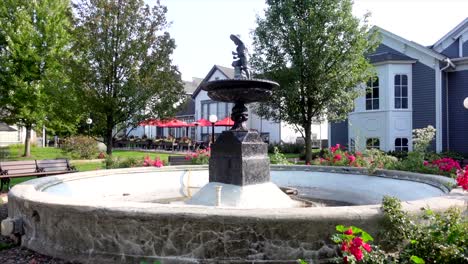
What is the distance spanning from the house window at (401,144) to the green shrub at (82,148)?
18.0 m

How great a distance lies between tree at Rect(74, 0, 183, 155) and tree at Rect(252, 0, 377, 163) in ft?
14.9

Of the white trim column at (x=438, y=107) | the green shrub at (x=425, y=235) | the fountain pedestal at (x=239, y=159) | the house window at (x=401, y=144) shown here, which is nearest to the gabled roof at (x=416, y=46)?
the white trim column at (x=438, y=107)

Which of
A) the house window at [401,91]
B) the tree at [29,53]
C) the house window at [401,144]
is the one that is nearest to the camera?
the tree at [29,53]

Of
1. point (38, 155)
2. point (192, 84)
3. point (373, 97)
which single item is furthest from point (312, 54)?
point (192, 84)

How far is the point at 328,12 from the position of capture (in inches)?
597

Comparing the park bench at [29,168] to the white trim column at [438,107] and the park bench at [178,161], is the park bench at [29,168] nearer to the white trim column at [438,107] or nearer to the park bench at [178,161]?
the park bench at [178,161]

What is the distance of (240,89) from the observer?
6.34 metres

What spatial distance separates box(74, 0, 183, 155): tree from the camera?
12844 mm

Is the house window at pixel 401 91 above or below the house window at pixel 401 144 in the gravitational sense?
above

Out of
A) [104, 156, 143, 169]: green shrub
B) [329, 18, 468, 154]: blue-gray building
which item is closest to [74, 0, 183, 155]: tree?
[104, 156, 143, 169]: green shrub

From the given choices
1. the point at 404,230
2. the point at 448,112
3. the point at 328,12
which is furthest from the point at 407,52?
the point at 404,230

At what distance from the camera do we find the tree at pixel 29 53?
2147 centimetres

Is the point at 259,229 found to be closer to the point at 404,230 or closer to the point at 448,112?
the point at 404,230

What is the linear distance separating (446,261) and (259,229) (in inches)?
62.0
